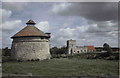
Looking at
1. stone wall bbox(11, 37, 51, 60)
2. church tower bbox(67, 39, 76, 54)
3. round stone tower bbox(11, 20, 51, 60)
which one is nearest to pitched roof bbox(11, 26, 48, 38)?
round stone tower bbox(11, 20, 51, 60)

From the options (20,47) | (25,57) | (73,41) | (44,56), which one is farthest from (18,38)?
(73,41)

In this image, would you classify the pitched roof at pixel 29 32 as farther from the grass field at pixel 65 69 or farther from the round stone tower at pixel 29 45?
the grass field at pixel 65 69

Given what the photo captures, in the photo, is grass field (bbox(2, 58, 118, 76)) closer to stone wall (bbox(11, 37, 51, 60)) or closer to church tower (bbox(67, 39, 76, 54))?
stone wall (bbox(11, 37, 51, 60))

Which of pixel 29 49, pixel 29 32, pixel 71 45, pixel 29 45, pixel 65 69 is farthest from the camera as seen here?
pixel 71 45

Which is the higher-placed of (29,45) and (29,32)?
(29,32)

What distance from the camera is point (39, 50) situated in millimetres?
28297

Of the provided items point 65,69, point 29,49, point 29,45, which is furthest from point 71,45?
point 65,69

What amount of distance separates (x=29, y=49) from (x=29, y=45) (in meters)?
0.65

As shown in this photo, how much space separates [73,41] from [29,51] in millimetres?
25386

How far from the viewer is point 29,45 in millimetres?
27797

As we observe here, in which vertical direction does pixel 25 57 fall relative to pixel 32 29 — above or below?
below

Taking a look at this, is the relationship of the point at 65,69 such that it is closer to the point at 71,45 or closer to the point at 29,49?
the point at 29,49

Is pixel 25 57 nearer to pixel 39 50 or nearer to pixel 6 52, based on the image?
pixel 39 50

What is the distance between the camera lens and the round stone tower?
27797 mm
